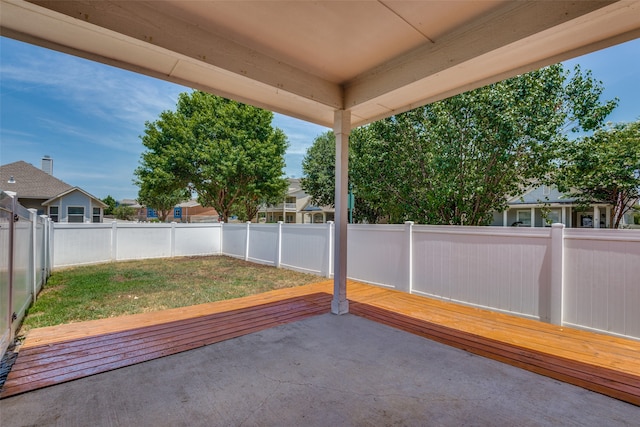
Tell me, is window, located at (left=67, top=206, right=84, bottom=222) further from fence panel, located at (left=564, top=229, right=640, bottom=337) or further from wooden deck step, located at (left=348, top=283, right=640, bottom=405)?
fence panel, located at (left=564, top=229, right=640, bottom=337)

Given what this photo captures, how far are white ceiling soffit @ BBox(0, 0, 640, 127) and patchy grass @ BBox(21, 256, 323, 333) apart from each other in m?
3.27

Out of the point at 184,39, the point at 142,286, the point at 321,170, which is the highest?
the point at 321,170

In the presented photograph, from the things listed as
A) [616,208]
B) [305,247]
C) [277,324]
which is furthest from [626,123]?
[277,324]

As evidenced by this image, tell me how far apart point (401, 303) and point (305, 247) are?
317 centimetres

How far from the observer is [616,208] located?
7.83m

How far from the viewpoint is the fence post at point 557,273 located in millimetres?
3418

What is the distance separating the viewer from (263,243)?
859 cm

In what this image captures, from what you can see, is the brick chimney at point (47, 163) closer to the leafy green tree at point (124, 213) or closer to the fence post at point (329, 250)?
the fence post at point (329, 250)

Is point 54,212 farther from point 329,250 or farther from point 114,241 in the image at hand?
point 329,250

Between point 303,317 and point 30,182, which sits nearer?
point 303,317

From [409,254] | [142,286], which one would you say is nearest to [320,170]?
[142,286]

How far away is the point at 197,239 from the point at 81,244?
10.3 ft

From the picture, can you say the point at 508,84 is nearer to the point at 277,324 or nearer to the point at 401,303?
the point at 401,303

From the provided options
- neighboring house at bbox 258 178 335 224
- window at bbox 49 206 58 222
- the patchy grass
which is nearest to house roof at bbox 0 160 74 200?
window at bbox 49 206 58 222
